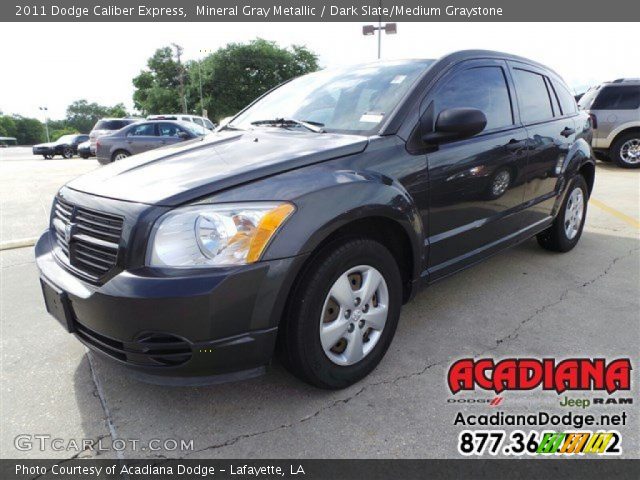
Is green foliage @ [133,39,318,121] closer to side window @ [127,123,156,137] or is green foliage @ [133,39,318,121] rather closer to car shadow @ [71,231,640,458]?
side window @ [127,123,156,137]

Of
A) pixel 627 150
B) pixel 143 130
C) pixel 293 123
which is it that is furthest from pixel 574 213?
pixel 143 130

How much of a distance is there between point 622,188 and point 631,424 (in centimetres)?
777

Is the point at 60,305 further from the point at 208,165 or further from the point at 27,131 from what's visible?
the point at 27,131

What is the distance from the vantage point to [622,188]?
27.6 feet

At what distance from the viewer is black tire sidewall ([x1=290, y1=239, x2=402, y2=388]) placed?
201 cm

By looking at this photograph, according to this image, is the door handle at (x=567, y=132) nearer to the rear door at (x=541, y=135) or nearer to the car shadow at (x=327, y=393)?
the rear door at (x=541, y=135)

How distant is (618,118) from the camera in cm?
1095

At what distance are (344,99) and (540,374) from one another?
197 centimetres

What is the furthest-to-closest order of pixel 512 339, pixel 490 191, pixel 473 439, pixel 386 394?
pixel 490 191, pixel 512 339, pixel 386 394, pixel 473 439

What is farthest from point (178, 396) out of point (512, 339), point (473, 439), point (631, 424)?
point (631, 424)

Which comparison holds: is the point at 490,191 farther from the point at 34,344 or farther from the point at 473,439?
the point at 34,344

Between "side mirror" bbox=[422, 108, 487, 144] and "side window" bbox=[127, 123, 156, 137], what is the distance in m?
11.9

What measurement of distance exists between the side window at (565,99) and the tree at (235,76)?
41.4m

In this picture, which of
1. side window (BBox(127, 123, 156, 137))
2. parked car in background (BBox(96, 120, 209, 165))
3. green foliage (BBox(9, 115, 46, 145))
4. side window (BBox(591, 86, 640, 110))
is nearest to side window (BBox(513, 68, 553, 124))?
side window (BBox(591, 86, 640, 110))
